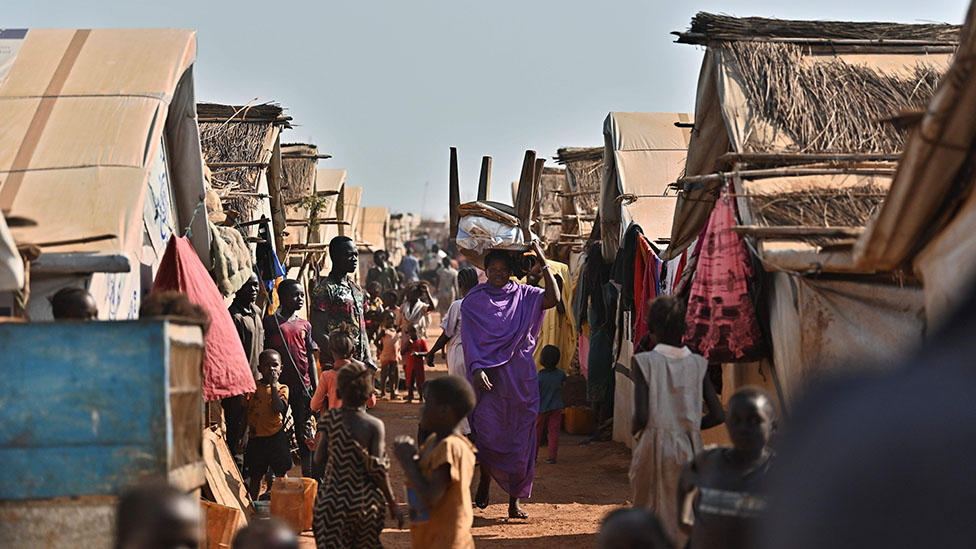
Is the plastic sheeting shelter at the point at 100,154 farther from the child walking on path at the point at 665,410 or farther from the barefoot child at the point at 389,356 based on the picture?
the barefoot child at the point at 389,356

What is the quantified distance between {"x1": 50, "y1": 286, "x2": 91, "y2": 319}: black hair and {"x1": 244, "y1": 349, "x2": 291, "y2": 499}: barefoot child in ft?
10.2

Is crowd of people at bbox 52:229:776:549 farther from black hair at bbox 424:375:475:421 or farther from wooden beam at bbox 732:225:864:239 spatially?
wooden beam at bbox 732:225:864:239

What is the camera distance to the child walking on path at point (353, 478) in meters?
4.93

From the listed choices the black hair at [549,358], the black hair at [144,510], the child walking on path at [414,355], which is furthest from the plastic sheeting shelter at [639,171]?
the black hair at [144,510]

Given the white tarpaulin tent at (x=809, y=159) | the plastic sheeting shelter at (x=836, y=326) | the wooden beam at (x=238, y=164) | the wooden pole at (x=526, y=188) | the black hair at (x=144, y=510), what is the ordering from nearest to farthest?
the black hair at (x=144, y=510), the plastic sheeting shelter at (x=836, y=326), the white tarpaulin tent at (x=809, y=159), the wooden pole at (x=526, y=188), the wooden beam at (x=238, y=164)

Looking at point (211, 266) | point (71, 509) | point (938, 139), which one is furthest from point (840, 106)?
point (71, 509)

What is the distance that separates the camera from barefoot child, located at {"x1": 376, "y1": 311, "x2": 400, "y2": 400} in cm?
1588

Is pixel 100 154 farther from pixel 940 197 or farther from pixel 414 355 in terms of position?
pixel 414 355

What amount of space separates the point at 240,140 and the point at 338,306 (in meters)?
4.57

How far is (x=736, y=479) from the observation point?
4.02 metres

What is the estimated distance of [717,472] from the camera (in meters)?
4.09

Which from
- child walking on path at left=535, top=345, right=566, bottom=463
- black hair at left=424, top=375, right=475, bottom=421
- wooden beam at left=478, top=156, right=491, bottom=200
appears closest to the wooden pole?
wooden beam at left=478, top=156, right=491, bottom=200

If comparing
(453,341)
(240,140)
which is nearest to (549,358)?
(453,341)

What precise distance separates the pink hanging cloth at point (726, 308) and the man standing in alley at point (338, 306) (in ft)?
12.9
